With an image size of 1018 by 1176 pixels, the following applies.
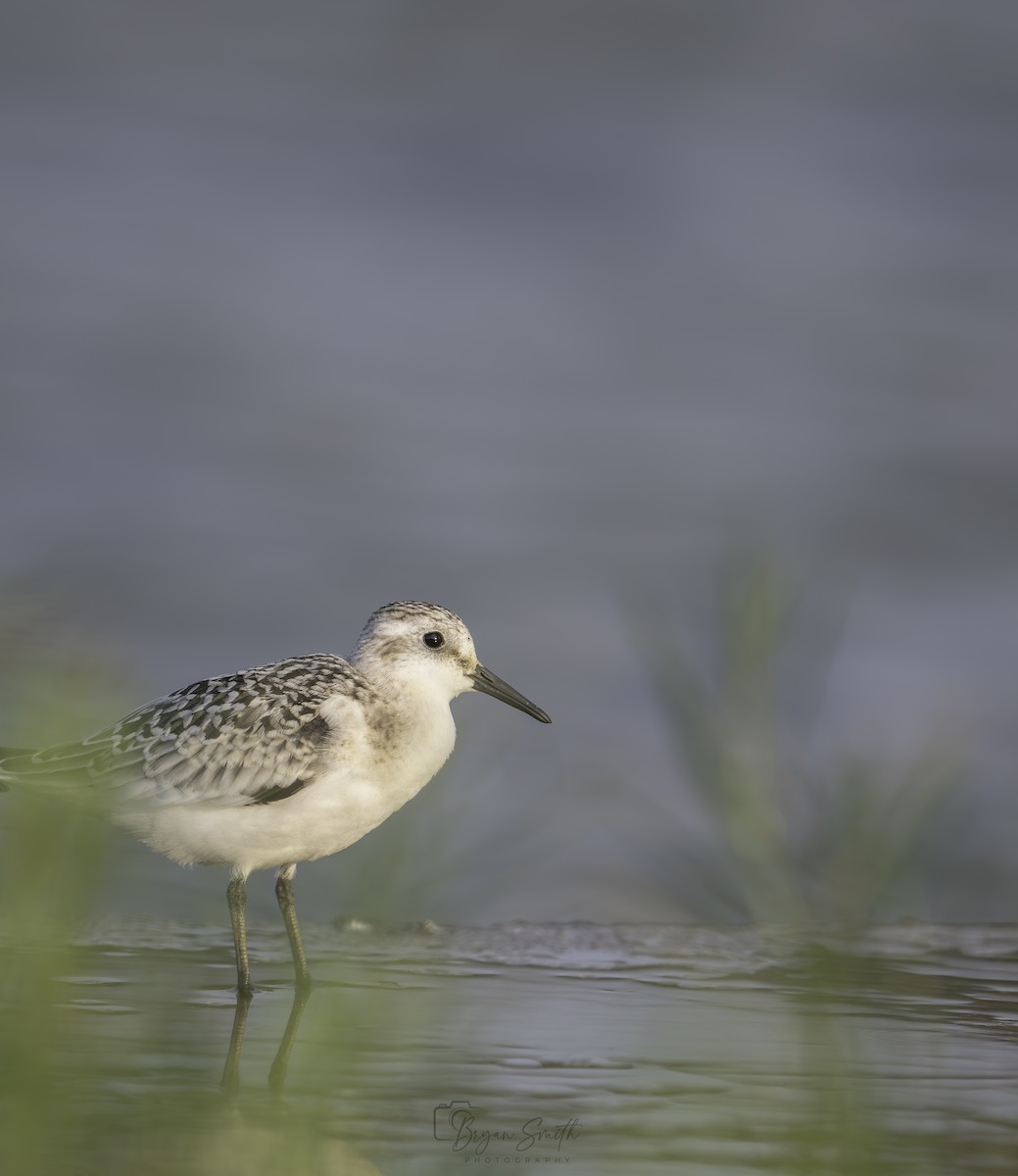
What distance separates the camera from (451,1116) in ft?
13.3

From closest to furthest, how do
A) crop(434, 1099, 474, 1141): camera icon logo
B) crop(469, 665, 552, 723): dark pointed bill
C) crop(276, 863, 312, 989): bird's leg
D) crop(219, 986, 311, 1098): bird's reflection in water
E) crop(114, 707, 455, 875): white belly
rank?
crop(434, 1099, 474, 1141): camera icon logo
crop(219, 986, 311, 1098): bird's reflection in water
crop(276, 863, 312, 989): bird's leg
crop(114, 707, 455, 875): white belly
crop(469, 665, 552, 723): dark pointed bill

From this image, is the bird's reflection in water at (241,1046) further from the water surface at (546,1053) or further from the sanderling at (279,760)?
the sanderling at (279,760)

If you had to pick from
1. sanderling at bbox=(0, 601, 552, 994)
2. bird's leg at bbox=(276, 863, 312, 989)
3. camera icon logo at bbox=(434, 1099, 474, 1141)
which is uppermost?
camera icon logo at bbox=(434, 1099, 474, 1141)

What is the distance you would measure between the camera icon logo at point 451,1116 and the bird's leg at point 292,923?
1603 mm

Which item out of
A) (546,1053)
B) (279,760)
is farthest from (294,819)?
(546,1053)

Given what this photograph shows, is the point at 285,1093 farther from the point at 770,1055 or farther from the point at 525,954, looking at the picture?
the point at 525,954

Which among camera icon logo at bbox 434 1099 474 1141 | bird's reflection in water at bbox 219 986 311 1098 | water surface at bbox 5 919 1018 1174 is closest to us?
water surface at bbox 5 919 1018 1174

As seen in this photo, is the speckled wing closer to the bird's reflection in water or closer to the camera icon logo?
the bird's reflection in water

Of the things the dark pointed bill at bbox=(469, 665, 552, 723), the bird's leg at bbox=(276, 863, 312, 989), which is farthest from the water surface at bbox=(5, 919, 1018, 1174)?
the dark pointed bill at bbox=(469, 665, 552, 723)

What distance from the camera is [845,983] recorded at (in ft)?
6.50

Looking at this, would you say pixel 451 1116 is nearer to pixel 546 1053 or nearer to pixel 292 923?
pixel 546 1053

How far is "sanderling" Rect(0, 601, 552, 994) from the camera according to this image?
6742mm

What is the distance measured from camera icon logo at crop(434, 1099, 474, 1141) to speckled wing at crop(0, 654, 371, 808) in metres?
2.72

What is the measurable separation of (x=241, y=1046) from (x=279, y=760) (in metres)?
1.97
